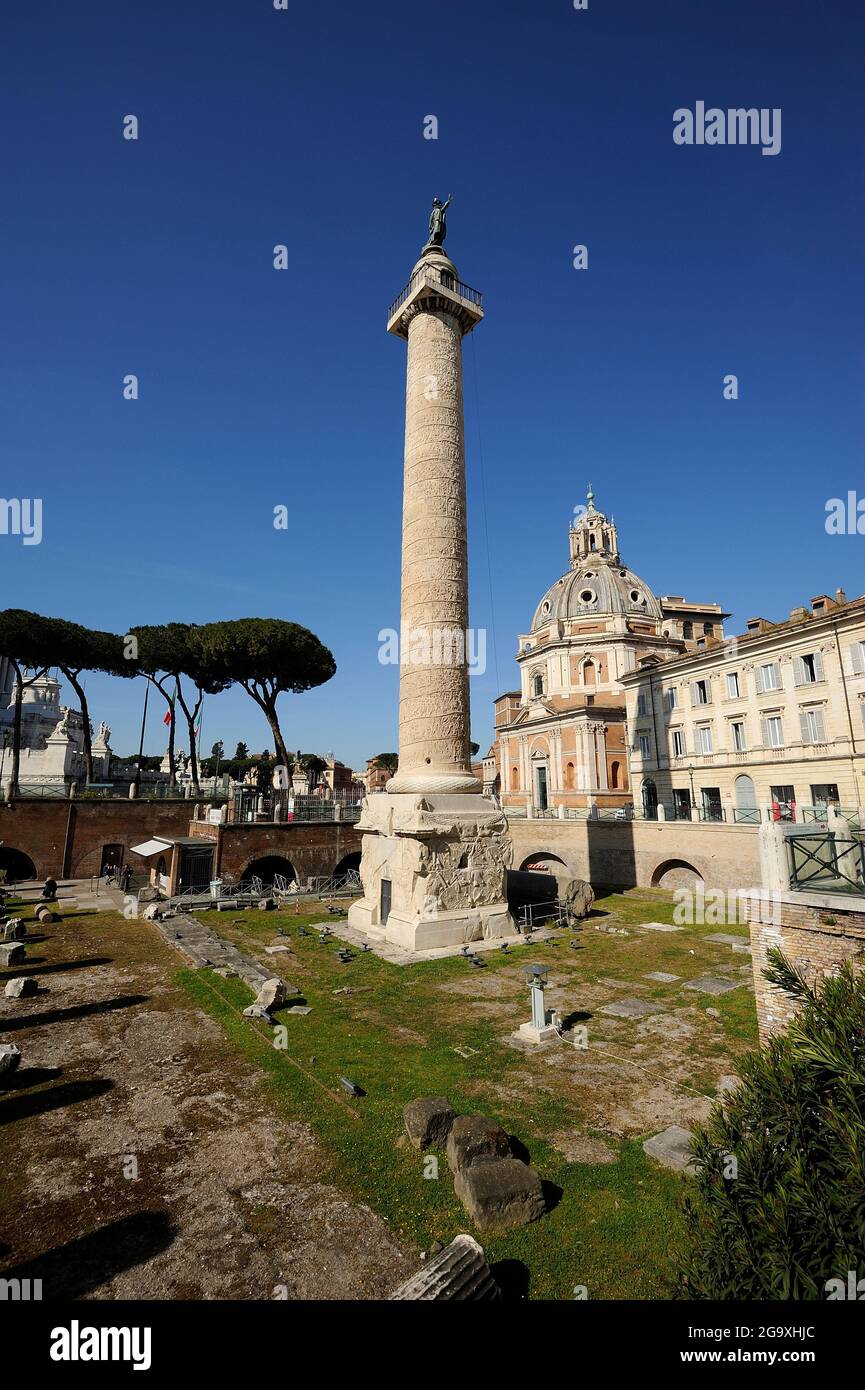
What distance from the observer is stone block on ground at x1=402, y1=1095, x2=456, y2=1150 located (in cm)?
676

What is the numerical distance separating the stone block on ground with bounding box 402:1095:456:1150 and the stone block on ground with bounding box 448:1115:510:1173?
31 centimetres

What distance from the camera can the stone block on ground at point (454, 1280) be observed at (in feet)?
14.0

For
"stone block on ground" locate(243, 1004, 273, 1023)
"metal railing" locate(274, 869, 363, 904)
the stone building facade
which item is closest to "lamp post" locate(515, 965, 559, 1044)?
"stone block on ground" locate(243, 1004, 273, 1023)

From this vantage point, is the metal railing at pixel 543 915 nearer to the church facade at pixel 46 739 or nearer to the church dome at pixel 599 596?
the church facade at pixel 46 739

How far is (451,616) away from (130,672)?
3280 centimetres

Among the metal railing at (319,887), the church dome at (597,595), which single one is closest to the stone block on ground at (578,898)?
the metal railing at (319,887)

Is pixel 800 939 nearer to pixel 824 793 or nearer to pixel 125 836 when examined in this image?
pixel 824 793

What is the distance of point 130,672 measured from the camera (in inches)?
1690

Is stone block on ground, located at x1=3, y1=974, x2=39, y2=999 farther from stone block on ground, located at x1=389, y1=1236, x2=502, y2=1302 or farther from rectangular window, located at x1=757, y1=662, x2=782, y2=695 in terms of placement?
rectangular window, located at x1=757, y1=662, x2=782, y2=695

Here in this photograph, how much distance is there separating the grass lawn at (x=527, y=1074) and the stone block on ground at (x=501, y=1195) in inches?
4.8

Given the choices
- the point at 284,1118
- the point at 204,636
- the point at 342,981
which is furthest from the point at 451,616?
the point at 204,636

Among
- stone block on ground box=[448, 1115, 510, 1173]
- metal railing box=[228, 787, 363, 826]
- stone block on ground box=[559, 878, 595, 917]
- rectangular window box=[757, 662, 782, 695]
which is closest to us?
stone block on ground box=[448, 1115, 510, 1173]
